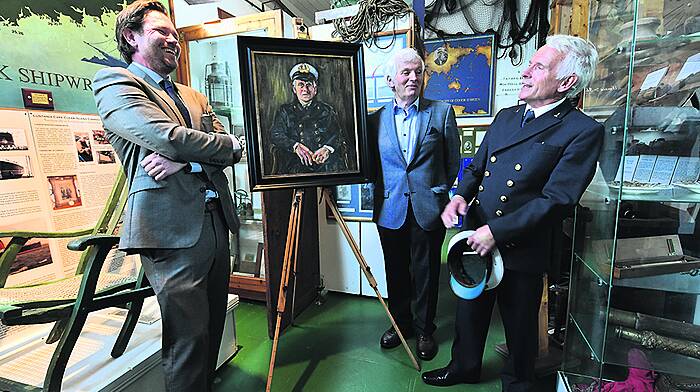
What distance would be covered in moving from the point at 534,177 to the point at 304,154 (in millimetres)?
977

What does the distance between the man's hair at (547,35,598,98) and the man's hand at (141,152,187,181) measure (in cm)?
138

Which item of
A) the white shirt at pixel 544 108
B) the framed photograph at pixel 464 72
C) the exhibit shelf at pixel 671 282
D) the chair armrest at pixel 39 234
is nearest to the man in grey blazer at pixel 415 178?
the white shirt at pixel 544 108

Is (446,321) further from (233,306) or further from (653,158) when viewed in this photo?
(653,158)

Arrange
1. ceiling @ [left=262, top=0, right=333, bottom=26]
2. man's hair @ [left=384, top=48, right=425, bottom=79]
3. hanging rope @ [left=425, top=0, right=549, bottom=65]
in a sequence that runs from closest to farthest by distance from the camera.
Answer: man's hair @ [left=384, top=48, right=425, bottom=79] < hanging rope @ [left=425, top=0, right=549, bottom=65] < ceiling @ [left=262, top=0, right=333, bottom=26]

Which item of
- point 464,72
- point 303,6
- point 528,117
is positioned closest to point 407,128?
point 528,117

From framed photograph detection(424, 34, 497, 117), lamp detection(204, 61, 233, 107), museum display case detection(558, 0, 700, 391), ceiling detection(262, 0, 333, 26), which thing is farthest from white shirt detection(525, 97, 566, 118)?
ceiling detection(262, 0, 333, 26)

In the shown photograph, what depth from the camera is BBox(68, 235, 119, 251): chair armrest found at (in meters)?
1.19

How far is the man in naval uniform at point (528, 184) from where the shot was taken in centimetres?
123

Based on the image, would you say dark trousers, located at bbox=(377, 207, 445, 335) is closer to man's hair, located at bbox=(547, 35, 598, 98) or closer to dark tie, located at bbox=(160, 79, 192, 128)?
man's hair, located at bbox=(547, 35, 598, 98)

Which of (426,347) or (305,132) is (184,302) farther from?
(426,347)

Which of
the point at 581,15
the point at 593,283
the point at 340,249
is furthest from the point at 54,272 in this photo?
the point at 581,15

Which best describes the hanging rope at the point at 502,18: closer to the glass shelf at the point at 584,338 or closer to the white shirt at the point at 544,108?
the white shirt at the point at 544,108

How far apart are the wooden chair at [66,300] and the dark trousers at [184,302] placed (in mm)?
196

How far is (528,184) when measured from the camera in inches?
52.1
